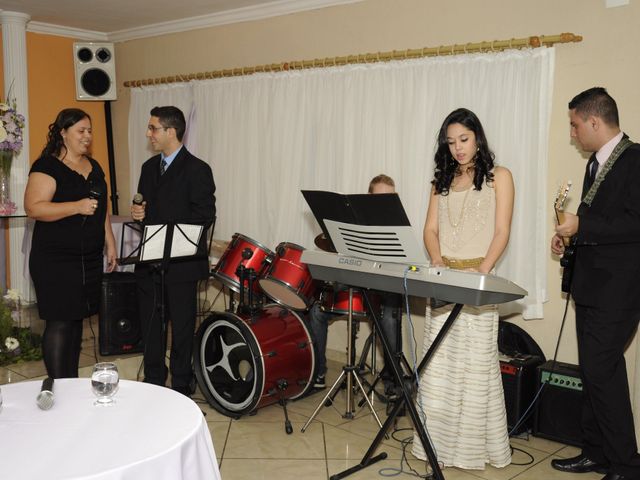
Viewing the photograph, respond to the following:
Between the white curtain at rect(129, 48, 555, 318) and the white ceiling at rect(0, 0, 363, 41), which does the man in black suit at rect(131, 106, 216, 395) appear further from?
the white ceiling at rect(0, 0, 363, 41)

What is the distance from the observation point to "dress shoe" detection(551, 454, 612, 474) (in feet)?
10.6

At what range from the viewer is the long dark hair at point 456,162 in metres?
3.01

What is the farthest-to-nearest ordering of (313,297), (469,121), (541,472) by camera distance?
(313,297), (541,472), (469,121)

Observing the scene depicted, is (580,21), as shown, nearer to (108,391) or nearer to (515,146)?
(515,146)

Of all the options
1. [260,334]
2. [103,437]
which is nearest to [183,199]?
[260,334]

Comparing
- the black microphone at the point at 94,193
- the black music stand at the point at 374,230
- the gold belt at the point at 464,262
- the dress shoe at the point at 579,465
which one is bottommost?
the dress shoe at the point at 579,465

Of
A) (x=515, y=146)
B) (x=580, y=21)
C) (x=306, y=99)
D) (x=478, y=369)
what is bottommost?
(x=478, y=369)

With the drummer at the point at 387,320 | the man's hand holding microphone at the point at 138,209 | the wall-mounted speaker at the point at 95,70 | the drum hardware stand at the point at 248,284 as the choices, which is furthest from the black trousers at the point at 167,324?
the wall-mounted speaker at the point at 95,70

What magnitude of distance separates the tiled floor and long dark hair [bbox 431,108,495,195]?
1.38m

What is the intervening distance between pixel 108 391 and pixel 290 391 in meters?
2.10

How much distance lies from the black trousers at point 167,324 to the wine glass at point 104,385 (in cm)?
204

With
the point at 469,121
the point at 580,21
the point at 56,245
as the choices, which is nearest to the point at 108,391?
the point at 56,245

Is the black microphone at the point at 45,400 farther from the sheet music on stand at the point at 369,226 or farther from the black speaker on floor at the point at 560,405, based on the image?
the black speaker on floor at the point at 560,405

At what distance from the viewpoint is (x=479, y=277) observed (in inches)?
92.0
